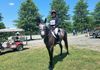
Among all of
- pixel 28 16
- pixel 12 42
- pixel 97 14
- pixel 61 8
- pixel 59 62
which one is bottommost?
pixel 59 62

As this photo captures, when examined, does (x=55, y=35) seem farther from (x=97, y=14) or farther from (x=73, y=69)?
(x=97, y=14)

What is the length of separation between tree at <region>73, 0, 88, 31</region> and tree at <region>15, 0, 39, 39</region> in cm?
2624

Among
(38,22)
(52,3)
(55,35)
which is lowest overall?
(55,35)

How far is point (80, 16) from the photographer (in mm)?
77438

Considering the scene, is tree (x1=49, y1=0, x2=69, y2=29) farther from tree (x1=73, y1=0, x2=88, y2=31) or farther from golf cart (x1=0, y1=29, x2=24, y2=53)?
golf cart (x1=0, y1=29, x2=24, y2=53)

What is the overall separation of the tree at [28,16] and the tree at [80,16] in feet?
86.1

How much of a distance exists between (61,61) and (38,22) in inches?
134

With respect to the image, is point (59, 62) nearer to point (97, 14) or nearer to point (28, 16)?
point (28, 16)

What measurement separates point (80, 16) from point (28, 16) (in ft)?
95.3

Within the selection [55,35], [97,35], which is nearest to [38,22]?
[55,35]

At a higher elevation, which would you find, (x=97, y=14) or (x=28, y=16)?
(x=97, y=14)

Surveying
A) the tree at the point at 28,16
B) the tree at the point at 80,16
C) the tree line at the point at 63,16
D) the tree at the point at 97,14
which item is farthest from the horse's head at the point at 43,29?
the tree at the point at 97,14

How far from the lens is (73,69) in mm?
13188

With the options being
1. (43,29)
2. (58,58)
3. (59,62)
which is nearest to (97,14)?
(58,58)
